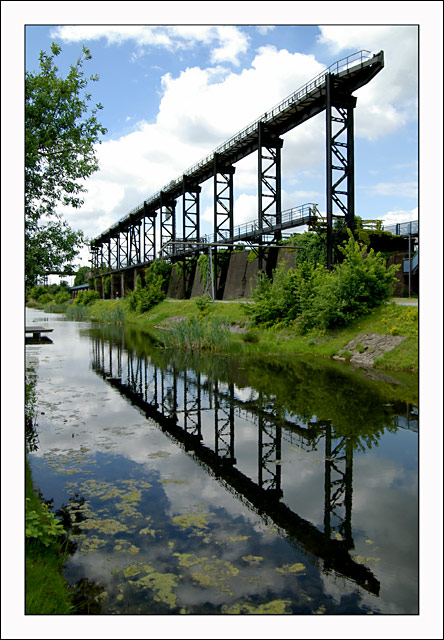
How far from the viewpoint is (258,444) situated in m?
7.90

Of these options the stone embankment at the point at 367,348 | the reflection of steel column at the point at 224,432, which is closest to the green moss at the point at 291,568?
the reflection of steel column at the point at 224,432

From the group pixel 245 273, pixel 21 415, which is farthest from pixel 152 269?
pixel 21 415

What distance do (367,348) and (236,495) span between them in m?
12.1

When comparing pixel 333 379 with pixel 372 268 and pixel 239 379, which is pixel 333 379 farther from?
pixel 372 268

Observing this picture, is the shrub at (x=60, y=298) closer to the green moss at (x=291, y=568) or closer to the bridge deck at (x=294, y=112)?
the bridge deck at (x=294, y=112)

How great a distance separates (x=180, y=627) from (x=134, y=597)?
4.26 ft

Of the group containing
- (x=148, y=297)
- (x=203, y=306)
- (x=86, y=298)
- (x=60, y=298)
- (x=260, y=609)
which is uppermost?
(x=60, y=298)

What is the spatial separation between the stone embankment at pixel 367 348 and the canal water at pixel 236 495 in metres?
3.69

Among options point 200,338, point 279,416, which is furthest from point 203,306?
point 279,416

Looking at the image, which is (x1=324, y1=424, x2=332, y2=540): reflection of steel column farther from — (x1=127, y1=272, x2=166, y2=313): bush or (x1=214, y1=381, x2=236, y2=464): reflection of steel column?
(x1=127, y1=272, x2=166, y2=313): bush

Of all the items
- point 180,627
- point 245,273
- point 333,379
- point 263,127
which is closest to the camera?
point 180,627

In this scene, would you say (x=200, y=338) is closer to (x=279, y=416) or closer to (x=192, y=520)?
(x=279, y=416)

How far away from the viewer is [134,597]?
12.5 feet

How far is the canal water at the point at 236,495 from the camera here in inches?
154
